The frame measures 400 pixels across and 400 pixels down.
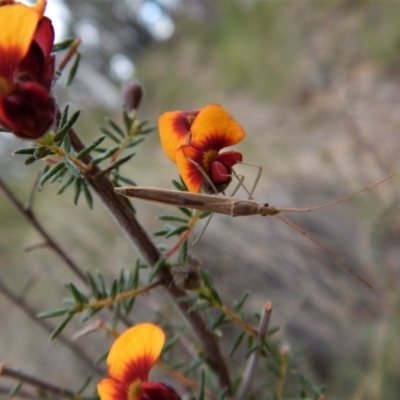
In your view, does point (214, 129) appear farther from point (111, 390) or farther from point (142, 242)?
point (111, 390)

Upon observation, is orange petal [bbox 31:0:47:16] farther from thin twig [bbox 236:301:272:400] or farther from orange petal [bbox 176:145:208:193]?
thin twig [bbox 236:301:272:400]

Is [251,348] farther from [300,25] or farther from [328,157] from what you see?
[300,25]

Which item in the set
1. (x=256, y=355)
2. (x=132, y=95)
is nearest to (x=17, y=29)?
(x=132, y=95)

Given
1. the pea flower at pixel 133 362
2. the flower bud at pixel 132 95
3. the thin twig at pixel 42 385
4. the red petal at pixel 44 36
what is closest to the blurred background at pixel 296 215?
the flower bud at pixel 132 95

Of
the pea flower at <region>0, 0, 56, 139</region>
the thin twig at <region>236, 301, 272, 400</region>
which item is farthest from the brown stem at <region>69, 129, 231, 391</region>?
A: the pea flower at <region>0, 0, 56, 139</region>

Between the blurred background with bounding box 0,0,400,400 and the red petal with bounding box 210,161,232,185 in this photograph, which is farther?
the blurred background with bounding box 0,0,400,400

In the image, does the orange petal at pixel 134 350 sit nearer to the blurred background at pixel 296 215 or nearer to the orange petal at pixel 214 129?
the orange petal at pixel 214 129
